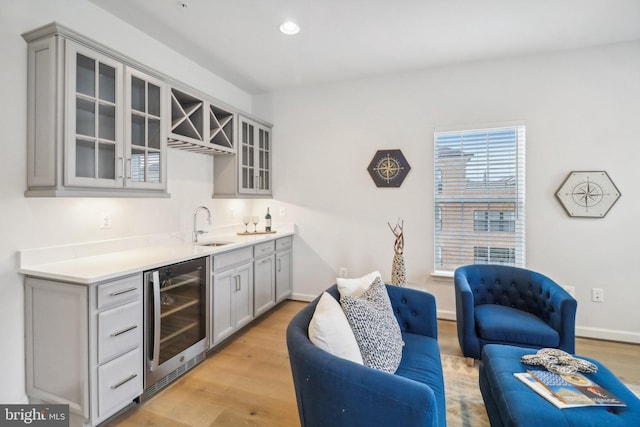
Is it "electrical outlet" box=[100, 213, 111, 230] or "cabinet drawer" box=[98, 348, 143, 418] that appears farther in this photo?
"electrical outlet" box=[100, 213, 111, 230]

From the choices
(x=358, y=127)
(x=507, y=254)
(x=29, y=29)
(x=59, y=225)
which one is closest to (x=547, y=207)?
(x=507, y=254)

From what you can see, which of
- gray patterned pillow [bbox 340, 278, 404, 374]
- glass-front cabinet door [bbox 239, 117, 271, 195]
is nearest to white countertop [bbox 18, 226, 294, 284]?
glass-front cabinet door [bbox 239, 117, 271, 195]

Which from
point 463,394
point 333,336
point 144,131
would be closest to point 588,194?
point 463,394

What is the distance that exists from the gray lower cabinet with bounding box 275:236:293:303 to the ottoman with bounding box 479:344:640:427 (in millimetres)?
2488

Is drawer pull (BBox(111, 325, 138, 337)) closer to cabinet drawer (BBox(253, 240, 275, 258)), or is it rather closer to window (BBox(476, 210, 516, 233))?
cabinet drawer (BBox(253, 240, 275, 258))

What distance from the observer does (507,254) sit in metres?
3.26

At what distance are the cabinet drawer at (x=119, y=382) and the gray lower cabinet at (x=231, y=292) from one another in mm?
704

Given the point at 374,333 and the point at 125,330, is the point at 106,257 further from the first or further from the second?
the point at 374,333

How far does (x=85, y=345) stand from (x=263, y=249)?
187 centimetres

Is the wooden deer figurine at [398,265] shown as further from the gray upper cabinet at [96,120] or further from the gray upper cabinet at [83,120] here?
the gray upper cabinet at [83,120]

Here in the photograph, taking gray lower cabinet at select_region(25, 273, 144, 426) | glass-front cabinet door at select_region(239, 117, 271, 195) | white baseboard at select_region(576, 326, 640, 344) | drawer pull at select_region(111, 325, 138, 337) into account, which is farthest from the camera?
glass-front cabinet door at select_region(239, 117, 271, 195)

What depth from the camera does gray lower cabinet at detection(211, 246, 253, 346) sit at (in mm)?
2693

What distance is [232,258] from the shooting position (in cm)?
289

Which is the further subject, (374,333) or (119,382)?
(119,382)
